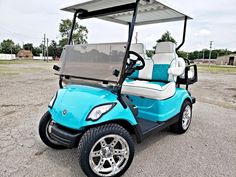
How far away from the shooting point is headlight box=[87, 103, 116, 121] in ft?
5.65

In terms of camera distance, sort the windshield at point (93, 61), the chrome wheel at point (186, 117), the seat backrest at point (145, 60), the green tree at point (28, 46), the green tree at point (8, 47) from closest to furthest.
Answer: the windshield at point (93, 61), the chrome wheel at point (186, 117), the seat backrest at point (145, 60), the green tree at point (8, 47), the green tree at point (28, 46)

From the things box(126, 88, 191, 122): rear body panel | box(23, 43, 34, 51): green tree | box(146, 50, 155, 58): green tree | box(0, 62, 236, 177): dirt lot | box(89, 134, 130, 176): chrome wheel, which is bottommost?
box(0, 62, 236, 177): dirt lot

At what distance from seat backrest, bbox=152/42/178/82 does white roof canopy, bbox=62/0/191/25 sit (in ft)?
1.52

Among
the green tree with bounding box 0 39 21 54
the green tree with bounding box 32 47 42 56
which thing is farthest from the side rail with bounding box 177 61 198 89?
the green tree with bounding box 32 47 42 56

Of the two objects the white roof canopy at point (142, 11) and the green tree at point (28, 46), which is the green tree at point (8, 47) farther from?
the white roof canopy at point (142, 11)

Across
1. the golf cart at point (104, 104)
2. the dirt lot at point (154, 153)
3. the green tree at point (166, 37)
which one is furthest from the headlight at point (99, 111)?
the green tree at point (166, 37)

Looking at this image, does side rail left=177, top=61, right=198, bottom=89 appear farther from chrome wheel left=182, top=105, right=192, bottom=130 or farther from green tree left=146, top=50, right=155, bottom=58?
green tree left=146, top=50, right=155, bottom=58

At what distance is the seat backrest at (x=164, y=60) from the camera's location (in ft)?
10.2

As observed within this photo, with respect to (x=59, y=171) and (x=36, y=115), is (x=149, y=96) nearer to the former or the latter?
(x=59, y=171)

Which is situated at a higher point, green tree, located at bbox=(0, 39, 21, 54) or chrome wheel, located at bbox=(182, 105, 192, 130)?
green tree, located at bbox=(0, 39, 21, 54)

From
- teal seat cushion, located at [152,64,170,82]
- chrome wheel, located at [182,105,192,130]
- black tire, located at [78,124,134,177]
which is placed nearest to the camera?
black tire, located at [78,124,134,177]

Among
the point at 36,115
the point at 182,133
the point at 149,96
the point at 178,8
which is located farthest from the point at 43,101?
the point at 178,8

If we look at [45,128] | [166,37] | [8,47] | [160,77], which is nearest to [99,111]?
[45,128]

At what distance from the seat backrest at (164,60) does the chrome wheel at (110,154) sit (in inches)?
62.5
